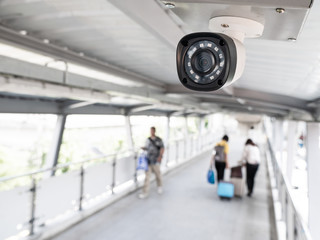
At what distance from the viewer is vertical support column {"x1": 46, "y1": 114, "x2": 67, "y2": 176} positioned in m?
6.75

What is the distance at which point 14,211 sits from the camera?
4.44 m

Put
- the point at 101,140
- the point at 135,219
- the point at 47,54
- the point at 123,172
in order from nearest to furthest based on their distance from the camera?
the point at 47,54, the point at 135,219, the point at 123,172, the point at 101,140

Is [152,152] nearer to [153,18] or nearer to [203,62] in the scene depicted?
[153,18]

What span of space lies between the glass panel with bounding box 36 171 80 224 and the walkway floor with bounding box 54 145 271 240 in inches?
15.2

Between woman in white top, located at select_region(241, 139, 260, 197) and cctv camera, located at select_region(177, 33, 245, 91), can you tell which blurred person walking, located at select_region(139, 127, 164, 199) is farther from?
cctv camera, located at select_region(177, 33, 245, 91)

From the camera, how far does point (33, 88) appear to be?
3404 millimetres

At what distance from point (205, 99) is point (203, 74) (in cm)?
872

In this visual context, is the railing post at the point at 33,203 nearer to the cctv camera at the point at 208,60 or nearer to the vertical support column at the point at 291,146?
the cctv camera at the point at 208,60

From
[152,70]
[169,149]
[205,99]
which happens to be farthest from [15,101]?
[169,149]

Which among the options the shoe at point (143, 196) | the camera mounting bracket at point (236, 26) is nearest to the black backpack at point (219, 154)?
the shoe at point (143, 196)

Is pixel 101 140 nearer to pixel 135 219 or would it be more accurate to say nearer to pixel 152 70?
pixel 135 219

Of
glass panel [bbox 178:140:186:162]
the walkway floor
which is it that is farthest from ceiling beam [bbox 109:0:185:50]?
glass panel [bbox 178:140:186:162]

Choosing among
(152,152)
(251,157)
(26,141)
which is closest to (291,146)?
(251,157)

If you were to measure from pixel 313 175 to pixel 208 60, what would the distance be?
163 inches
